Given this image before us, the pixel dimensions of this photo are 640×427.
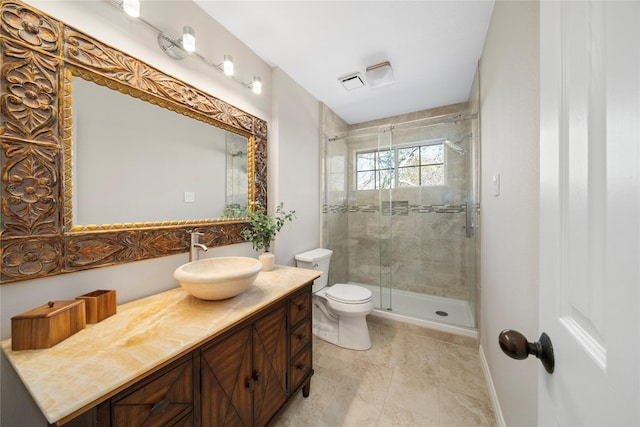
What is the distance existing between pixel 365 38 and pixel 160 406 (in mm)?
2307

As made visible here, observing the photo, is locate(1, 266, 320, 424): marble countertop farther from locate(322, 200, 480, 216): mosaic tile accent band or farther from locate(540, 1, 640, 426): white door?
locate(322, 200, 480, 216): mosaic tile accent band

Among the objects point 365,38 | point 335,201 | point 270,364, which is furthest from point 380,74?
point 270,364

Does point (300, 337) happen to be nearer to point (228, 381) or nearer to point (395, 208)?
point (228, 381)

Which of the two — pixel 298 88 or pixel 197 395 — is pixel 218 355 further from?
pixel 298 88

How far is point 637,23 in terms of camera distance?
261 millimetres

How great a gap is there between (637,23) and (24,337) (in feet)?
4.94

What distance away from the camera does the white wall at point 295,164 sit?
6.59ft

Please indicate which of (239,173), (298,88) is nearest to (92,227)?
(239,173)

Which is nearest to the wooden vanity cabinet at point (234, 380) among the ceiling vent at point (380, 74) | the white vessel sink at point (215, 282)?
the white vessel sink at point (215, 282)

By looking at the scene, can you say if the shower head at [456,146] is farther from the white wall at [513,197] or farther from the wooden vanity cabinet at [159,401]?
the wooden vanity cabinet at [159,401]

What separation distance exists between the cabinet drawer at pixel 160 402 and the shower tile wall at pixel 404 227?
2085 mm

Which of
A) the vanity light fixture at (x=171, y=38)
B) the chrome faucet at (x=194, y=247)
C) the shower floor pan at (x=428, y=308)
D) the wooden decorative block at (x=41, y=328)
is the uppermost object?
the vanity light fixture at (x=171, y=38)

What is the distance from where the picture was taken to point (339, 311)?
1.98m

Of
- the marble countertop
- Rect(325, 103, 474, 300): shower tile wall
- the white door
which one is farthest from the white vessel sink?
Rect(325, 103, 474, 300): shower tile wall
